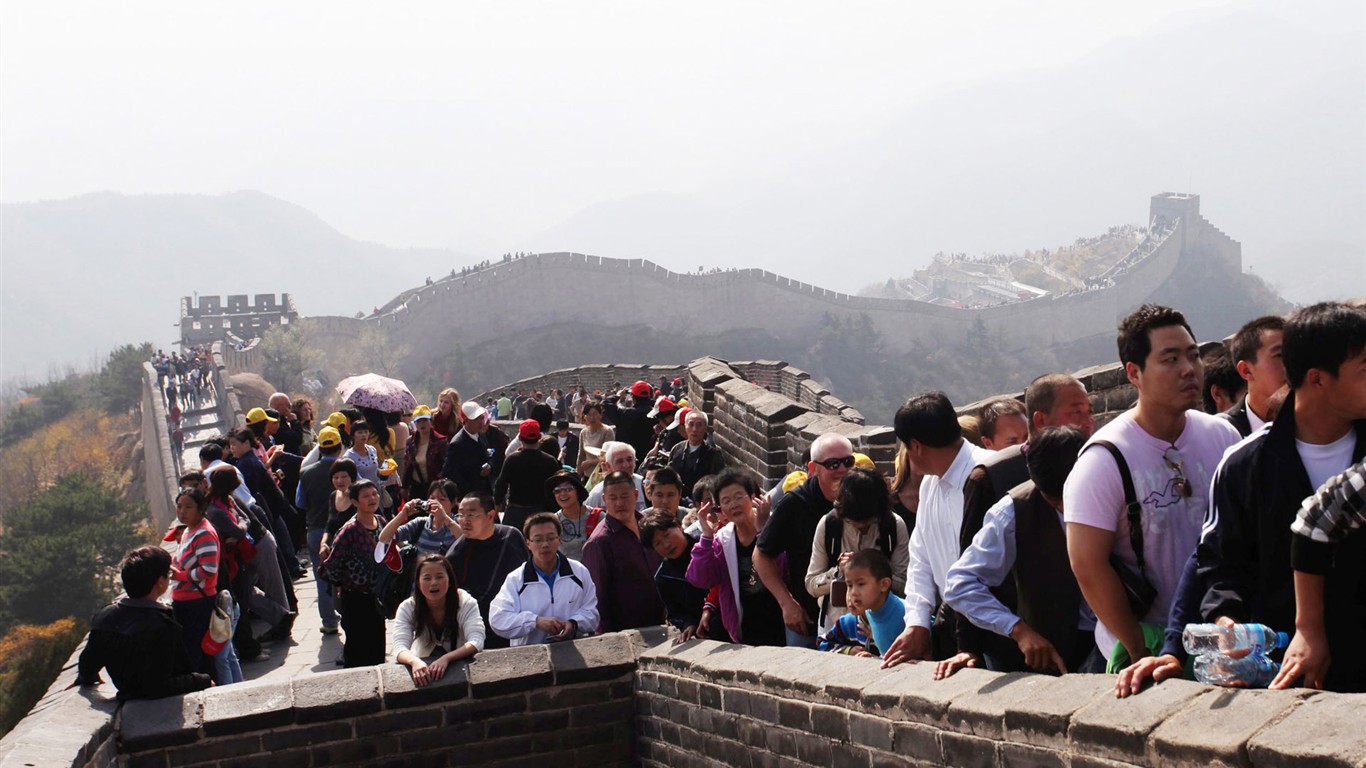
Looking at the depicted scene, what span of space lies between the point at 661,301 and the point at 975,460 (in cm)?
5399

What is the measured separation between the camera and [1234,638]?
2.48 meters

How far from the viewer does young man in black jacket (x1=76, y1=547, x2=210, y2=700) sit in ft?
16.2

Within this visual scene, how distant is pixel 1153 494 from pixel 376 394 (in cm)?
726

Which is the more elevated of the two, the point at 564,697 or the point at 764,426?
the point at 764,426

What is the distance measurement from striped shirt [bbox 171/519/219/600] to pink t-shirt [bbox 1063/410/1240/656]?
3.98m

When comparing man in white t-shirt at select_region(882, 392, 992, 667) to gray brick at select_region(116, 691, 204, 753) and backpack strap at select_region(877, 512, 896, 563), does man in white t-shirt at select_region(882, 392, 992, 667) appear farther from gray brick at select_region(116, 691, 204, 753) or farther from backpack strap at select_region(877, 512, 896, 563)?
gray brick at select_region(116, 691, 204, 753)

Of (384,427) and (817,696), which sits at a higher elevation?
(384,427)

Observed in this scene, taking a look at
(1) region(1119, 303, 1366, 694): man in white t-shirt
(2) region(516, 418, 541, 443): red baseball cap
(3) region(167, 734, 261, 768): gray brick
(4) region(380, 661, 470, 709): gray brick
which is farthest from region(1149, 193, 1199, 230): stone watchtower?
(1) region(1119, 303, 1366, 694): man in white t-shirt

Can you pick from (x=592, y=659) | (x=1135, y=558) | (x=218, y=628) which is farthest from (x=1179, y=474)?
(x=218, y=628)

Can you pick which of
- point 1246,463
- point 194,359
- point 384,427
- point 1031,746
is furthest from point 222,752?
point 194,359

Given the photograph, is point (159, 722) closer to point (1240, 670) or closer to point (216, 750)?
point (216, 750)

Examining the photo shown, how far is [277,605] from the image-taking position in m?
7.29

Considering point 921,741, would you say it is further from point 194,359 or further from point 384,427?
point 194,359

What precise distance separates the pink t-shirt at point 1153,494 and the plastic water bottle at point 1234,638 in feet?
1.27
